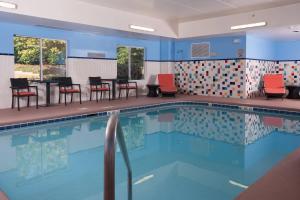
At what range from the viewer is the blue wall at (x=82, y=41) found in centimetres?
725

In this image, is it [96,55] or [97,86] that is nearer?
[97,86]

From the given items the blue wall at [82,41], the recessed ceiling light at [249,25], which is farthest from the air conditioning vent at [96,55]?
the recessed ceiling light at [249,25]

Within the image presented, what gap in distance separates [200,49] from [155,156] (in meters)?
7.31

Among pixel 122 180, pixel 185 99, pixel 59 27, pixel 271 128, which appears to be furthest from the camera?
pixel 185 99

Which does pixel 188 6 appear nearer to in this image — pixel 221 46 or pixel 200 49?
pixel 221 46

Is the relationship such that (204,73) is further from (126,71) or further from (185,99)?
(126,71)

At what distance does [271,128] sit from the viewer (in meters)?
5.80

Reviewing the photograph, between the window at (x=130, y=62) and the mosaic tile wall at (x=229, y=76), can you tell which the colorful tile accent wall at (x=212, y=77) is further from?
the window at (x=130, y=62)

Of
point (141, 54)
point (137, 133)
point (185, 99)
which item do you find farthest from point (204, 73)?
point (137, 133)

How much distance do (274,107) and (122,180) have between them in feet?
18.6

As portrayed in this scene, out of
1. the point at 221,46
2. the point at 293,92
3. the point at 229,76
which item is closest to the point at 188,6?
the point at 221,46

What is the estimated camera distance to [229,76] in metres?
9.75

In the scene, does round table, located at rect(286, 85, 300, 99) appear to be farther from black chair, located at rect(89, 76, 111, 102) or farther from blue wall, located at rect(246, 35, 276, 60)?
black chair, located at rect(89, 76, 111, 102)

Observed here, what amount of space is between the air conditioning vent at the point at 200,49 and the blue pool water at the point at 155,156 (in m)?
4.10
